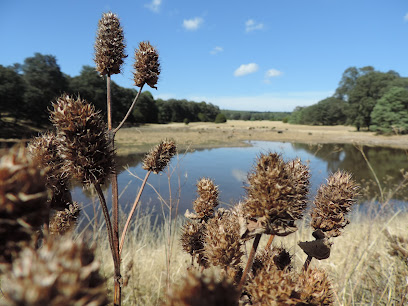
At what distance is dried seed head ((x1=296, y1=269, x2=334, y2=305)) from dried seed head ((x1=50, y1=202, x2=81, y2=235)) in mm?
1019

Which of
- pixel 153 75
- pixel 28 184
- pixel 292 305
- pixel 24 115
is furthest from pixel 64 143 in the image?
pixel 24 115

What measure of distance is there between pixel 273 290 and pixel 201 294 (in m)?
0.44

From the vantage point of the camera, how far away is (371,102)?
46938 mm

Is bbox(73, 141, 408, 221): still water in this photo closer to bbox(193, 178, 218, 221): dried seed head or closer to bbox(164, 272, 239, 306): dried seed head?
bbox(193, 178, 218, 221): dried seed head

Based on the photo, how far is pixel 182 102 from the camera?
89812mm

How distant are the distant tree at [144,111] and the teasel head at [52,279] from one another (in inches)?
2448

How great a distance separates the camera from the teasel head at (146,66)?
1.57m

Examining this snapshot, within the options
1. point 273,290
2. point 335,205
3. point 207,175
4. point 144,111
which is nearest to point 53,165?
point 273,290

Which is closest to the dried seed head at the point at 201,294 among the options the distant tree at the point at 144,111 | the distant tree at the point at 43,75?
the distant tree at the point at 43,75

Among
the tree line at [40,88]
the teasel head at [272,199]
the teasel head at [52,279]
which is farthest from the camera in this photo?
the tree line at [40,88]

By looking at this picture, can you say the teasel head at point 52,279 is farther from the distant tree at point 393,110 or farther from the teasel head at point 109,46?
the distant tree at point 393,110

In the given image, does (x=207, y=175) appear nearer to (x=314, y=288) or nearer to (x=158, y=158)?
(x=158, y=158)

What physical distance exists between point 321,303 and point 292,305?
17cm

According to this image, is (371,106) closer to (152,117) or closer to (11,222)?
(152,117)
